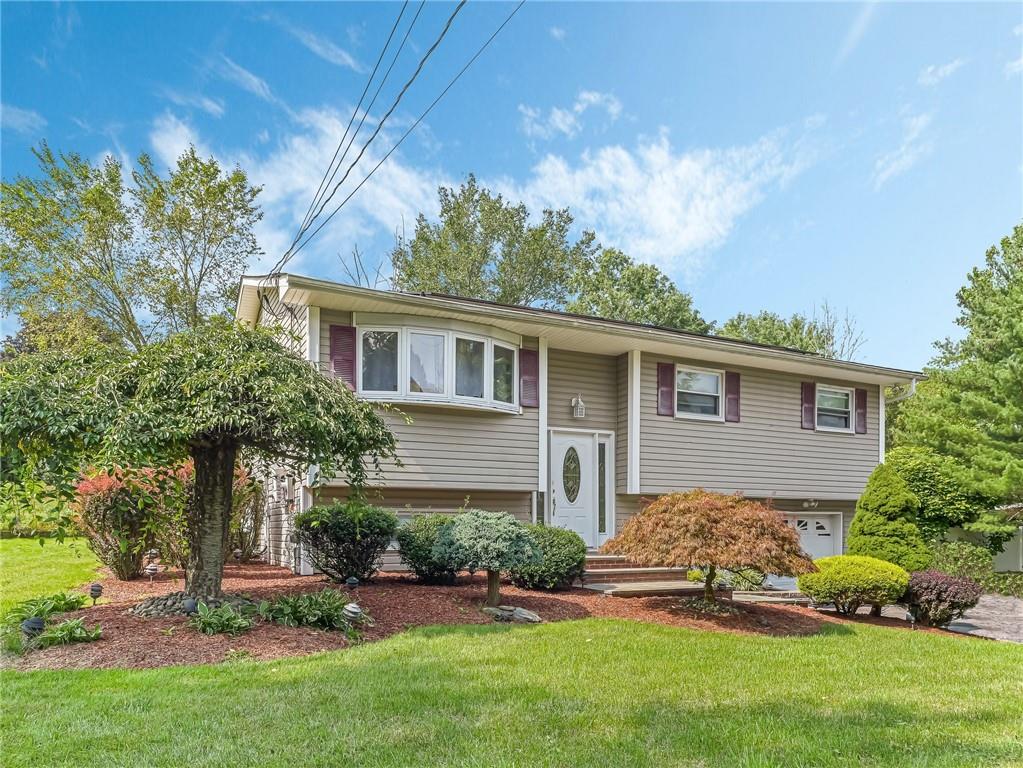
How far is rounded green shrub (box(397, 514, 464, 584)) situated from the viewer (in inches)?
369

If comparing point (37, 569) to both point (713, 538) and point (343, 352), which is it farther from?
point (713, 538)

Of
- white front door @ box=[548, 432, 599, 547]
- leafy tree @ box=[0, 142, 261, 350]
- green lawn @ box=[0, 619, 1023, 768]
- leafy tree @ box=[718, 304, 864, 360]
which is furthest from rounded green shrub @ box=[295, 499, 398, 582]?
leafy tree @ box=[718, 304, 864, 360]

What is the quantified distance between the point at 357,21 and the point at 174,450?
6.78 meters

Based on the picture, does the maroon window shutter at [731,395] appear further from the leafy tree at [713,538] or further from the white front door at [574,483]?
the leafy tree at [713,538]

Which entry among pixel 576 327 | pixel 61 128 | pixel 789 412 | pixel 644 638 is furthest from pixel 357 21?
pixel 61 128

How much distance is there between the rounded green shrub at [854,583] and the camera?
9.16m

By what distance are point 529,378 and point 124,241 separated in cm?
1467

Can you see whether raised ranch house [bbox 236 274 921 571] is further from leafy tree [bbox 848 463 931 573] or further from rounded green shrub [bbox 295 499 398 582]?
leafy tree [bbox 848 463 931 573]

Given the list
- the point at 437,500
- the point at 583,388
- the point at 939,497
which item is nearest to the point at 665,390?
the point at 583,388

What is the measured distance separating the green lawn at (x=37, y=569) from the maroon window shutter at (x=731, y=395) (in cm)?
1077

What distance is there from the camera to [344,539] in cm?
907

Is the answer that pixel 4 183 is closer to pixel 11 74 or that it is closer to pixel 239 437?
pixel 11 74

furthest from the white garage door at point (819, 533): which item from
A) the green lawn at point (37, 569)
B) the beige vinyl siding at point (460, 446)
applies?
the green lawn at point (37, 569)

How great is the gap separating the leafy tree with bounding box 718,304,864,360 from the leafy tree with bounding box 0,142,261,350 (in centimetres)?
2008
